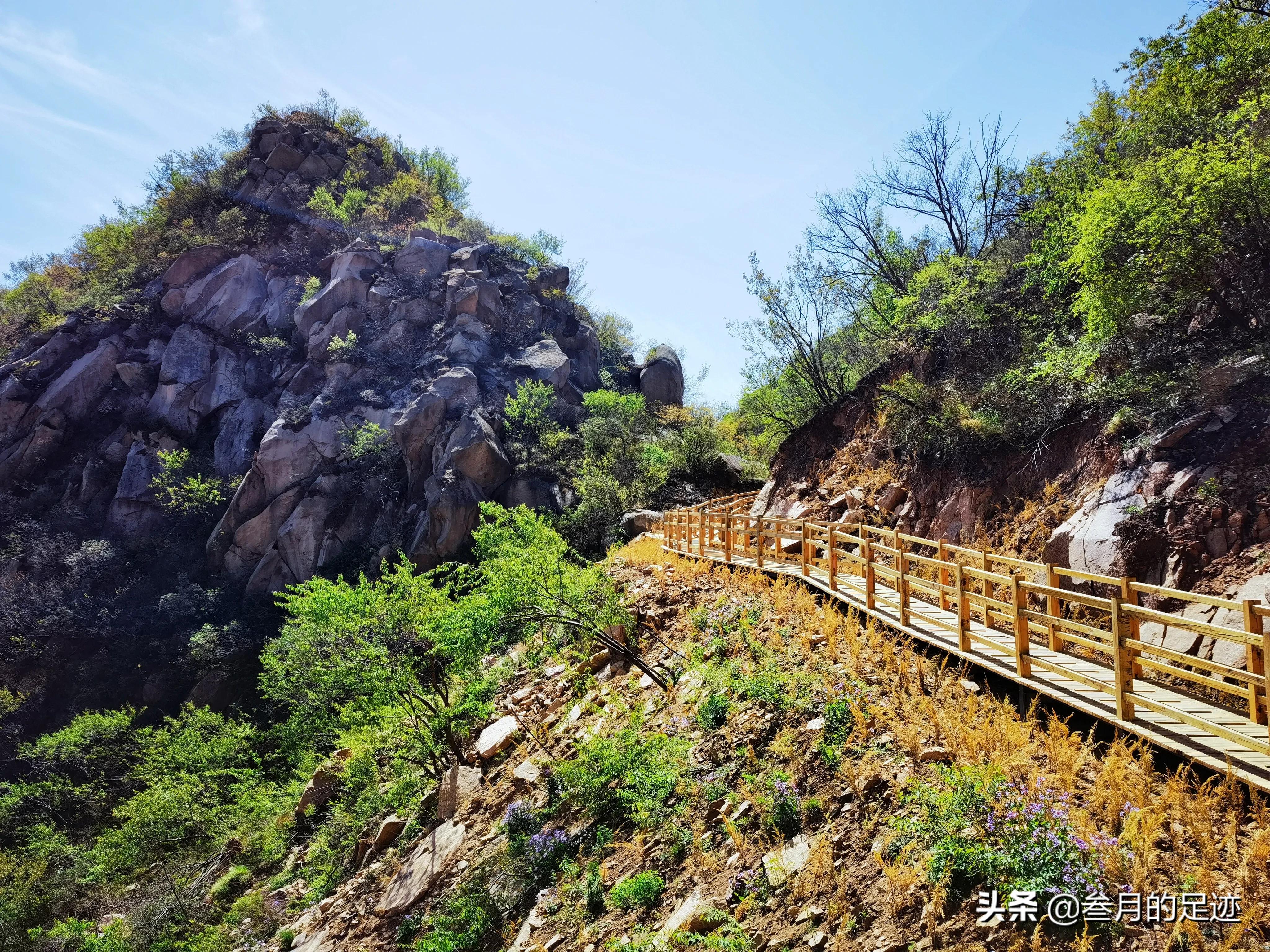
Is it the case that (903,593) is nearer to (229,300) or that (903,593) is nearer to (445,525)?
(445,525)

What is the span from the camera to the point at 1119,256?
1090cm

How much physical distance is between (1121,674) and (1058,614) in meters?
2.92

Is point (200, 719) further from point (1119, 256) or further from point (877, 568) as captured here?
point (1119, 256)

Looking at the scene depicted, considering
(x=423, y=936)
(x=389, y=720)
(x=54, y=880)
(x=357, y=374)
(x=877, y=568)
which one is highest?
(x=357, y=374)

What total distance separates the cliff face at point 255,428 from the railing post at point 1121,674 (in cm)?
2644

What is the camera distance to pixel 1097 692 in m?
5.81

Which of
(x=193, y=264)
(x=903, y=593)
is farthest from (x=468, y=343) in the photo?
(x=903, y=593)

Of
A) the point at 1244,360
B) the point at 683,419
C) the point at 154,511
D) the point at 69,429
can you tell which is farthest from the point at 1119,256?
the point at 69,429

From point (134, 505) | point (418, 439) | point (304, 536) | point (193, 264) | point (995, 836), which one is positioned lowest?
point (995, 836)

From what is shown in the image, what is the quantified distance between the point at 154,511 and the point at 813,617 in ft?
134

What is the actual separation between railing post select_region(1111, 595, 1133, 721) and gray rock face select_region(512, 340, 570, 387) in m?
34.3

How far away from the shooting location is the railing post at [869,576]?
8906 millimetres

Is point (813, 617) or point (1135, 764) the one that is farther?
point (813, 617)

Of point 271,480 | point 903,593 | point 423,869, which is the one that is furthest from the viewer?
point 271,480
